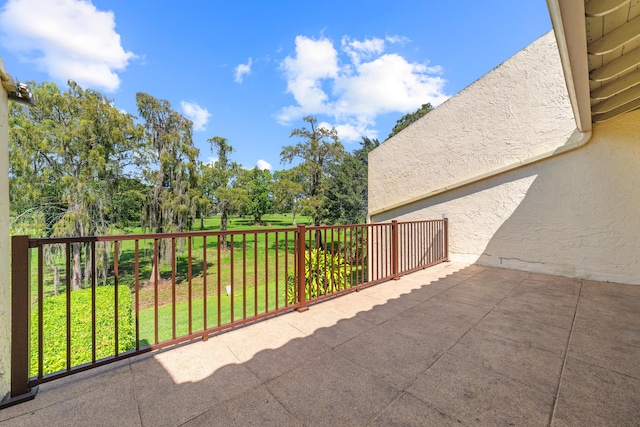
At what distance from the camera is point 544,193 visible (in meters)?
4.35

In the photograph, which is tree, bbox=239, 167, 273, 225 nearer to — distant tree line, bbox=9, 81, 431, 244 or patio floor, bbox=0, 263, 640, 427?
distant tree line, bbox=9, 81, 431, 244

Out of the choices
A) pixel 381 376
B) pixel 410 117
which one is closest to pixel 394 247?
pixel 381 376

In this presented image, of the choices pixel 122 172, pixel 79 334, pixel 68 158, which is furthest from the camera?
pixel 122 172

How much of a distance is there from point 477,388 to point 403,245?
3443 mm

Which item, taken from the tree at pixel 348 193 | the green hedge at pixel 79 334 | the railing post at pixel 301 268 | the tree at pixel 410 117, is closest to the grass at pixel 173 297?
the green hedge at pixel 79 334

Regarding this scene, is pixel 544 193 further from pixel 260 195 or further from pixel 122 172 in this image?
pixel 260 195

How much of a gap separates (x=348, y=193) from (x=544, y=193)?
38.8 feet

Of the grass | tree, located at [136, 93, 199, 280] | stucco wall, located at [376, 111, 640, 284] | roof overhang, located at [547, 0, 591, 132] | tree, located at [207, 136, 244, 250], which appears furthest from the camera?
A: tree, located at [207, 136, 244, 250]

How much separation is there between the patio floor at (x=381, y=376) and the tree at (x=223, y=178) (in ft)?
45.3

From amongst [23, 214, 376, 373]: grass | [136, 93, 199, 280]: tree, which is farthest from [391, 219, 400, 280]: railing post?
[136, 93, 199, 280]: tree

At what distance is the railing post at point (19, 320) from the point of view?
138cm

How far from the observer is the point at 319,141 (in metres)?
16.4

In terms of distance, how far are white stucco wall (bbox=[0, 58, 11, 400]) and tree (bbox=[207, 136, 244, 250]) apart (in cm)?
1378

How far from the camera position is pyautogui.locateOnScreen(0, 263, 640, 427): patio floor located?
1268 mm
